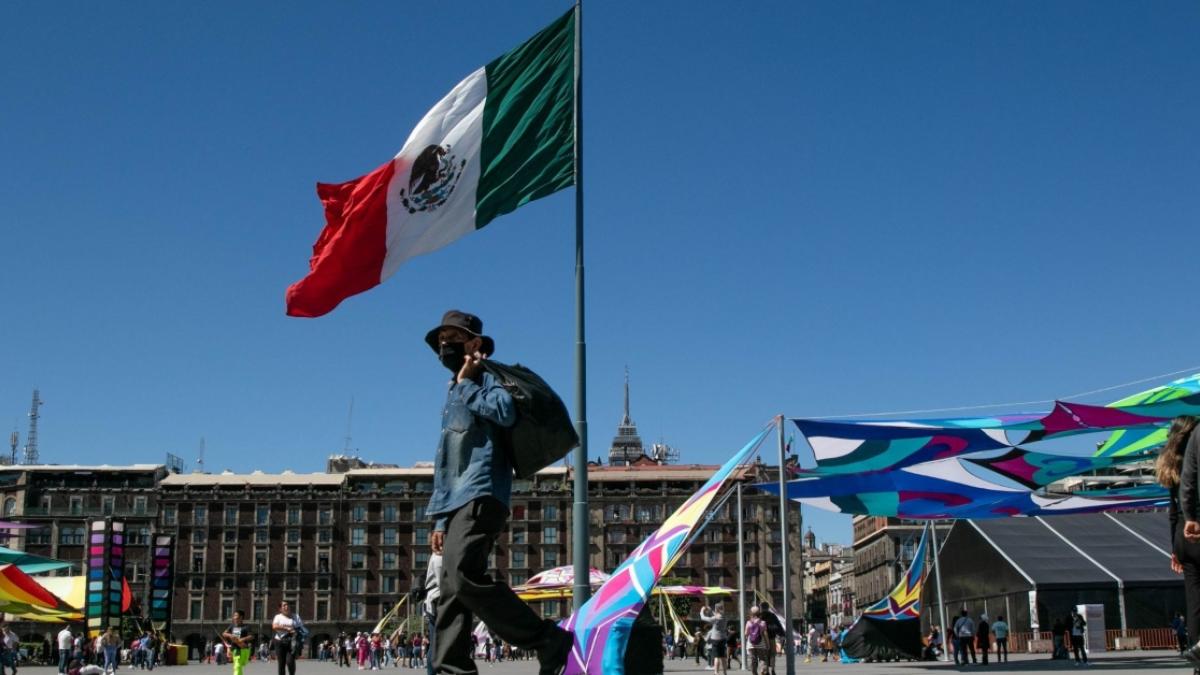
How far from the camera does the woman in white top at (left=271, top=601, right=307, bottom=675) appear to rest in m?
17.9

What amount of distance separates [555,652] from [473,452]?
104cm

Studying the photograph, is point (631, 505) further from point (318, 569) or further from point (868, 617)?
point (868, 617)

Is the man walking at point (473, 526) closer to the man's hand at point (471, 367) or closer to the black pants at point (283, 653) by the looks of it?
the man's hand at point (471, 367)

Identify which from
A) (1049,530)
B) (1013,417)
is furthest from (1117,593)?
(1013,417)

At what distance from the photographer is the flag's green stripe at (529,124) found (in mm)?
12059


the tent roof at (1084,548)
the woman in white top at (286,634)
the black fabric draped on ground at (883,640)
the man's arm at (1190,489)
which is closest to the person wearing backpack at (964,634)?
the black fabric draped on ground at (883,640)

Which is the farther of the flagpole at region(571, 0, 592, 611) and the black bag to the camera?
the flagpole at region(571, 0, 592, 611)

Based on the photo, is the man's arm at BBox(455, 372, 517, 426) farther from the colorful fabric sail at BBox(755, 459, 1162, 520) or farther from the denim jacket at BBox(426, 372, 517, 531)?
the colorful fabric sail at BBox(755, 459, 1162, 520)

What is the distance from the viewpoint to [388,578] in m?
99.0

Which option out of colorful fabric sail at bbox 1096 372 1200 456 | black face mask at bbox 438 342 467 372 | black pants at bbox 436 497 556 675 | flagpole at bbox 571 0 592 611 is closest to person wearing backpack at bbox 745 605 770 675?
colorful fabric sail at bbox 1096 372 1200 456

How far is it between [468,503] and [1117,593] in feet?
105

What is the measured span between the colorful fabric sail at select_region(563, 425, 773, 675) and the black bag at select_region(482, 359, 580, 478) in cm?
97

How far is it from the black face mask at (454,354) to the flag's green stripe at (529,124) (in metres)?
5.68

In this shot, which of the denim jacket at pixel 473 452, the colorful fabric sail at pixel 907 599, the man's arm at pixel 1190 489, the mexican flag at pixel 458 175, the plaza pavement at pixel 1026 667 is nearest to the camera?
the denim jacket at pixel 473 452
